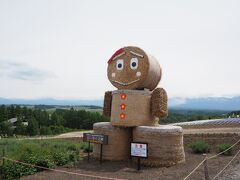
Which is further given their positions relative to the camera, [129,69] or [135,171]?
[129,69]

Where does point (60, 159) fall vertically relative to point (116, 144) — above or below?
below

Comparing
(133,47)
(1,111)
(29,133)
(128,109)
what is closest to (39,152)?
(128,109)

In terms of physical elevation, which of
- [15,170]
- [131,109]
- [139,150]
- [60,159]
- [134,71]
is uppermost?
[134,71]

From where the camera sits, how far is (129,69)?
15.1 metres

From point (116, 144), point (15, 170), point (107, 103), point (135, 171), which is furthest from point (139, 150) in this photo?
point (15, 170)

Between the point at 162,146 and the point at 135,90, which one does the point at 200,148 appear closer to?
the point at 162,146

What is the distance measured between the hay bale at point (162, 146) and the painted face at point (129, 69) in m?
2.34

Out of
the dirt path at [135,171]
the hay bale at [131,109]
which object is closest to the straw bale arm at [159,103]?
the hay bale at [131,109]

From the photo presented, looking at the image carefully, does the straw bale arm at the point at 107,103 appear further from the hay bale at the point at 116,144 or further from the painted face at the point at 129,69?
the hay bale at the point at 116,144

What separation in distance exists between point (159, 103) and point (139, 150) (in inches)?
100.0

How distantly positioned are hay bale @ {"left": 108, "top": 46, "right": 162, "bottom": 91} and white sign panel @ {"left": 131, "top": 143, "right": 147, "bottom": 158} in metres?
2.98

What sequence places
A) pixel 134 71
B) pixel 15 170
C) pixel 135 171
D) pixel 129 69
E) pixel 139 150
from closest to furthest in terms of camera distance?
1. pixel 15 170
2. pixel 135 171
3. pixel 139 150
4. pixel 134 71
5. pixel 129 69

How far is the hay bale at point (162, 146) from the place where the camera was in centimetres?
1351

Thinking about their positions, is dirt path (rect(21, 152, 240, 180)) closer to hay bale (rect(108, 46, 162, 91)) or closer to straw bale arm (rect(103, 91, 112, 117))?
straw bale arm (rect(103, 91, 112, 117))
